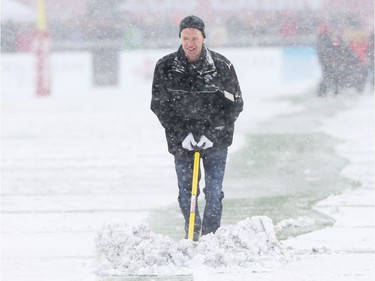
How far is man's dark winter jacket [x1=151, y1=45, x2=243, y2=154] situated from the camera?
6.99m

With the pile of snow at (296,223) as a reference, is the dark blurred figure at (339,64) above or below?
above

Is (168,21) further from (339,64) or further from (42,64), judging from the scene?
(339,64)

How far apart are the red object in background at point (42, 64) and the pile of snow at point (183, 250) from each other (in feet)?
52.6

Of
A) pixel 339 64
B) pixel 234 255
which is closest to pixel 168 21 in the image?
pixel 339 64

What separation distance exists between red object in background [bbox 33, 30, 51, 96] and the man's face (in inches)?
626

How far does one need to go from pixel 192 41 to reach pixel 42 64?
16184 mm

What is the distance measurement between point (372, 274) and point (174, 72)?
1843mm

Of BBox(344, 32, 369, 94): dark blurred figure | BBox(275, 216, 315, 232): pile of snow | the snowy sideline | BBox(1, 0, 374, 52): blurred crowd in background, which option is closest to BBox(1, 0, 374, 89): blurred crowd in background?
BBox(1, 0, 374, 52): blurred crowd in background

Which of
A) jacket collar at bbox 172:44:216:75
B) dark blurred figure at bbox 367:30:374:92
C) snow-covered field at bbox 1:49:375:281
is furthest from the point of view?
dark blurred figure at bbox 367:30:374:92

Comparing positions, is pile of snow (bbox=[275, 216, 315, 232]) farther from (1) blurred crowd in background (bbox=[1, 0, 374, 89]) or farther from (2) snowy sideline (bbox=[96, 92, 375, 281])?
(1) blurred crowd in background (bbox=[1, 0, 374, 89])

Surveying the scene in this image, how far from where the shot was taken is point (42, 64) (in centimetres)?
2272

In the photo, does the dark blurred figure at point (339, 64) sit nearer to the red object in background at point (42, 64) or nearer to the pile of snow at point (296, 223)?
the red object in background at point (42, 64)

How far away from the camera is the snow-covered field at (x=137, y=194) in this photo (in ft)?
22.4

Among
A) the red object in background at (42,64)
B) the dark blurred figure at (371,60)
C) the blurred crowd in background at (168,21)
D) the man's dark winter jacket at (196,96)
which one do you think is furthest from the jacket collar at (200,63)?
the red object in background at (42,64)
